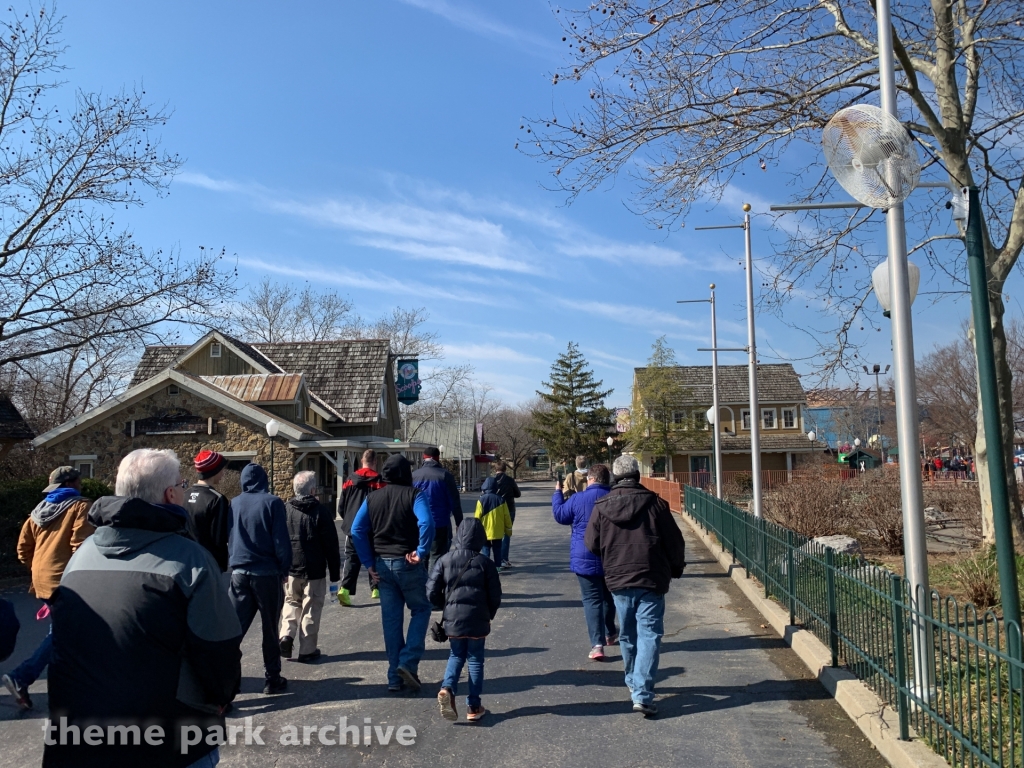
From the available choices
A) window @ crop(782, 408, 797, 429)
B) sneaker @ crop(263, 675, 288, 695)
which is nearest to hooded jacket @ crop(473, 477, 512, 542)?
sneaker @ crop(263, 675, 288, 695)

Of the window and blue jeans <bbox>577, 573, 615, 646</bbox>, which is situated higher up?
the window

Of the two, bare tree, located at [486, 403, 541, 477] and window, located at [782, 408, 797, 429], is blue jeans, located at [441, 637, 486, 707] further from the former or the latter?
bare tree, located at [486, 403, 541, 477]

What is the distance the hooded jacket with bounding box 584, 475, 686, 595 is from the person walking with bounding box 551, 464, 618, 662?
25.8 inches

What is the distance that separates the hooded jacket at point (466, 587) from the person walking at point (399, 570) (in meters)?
0.48

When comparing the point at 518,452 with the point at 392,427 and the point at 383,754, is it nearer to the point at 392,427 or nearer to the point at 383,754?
the point at 392,427

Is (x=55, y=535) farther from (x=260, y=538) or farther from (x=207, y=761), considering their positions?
(x=207, y=761)

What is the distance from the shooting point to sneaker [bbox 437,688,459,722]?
5.62 meters

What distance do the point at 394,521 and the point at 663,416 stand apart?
1703 inches

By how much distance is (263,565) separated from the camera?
6461mm

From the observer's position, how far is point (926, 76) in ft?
32.6

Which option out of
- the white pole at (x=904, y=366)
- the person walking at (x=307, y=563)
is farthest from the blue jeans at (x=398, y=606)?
the white pole at (x=904, y=366)

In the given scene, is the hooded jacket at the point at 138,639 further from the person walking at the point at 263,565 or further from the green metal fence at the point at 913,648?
the person walking at the point at 263,565

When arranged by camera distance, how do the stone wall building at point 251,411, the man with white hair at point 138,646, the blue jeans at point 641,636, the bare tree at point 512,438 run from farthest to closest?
the bare tree at point 512,438 → the stone wall building at point 251,411 → the blue jeans at point 641,636 → the man with white hair at point 138,646

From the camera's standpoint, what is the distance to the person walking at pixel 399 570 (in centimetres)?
638
